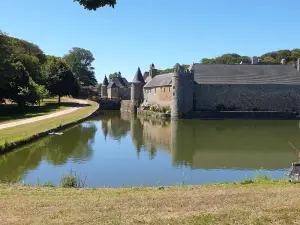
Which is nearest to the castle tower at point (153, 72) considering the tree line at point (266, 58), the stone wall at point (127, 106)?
the stone wall at point (127, 106)

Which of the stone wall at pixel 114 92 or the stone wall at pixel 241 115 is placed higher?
the stone wall at pixel 114 92

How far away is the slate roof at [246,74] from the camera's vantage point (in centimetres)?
3988

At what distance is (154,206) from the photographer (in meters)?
5.90

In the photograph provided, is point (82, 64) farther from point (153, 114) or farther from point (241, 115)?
point (241, 115)

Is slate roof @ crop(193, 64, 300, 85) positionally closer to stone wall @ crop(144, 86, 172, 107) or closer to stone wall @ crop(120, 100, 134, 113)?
stone wall @ crop(144, 86, 172, 107)

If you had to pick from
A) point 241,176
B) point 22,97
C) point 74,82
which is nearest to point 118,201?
point 241,176

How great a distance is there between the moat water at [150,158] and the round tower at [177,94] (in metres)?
13.4

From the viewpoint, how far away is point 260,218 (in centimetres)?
514

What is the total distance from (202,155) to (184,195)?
9062 mm

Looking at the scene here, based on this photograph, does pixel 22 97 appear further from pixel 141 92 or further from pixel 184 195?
pixel 184 195

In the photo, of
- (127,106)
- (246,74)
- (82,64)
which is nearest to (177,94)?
(246,74)

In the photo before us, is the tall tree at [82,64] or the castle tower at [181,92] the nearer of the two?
the castle tower at [181,92]

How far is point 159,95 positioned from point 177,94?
792cm

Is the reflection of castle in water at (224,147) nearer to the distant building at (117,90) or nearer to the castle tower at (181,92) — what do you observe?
the castle tower at (181,92)
